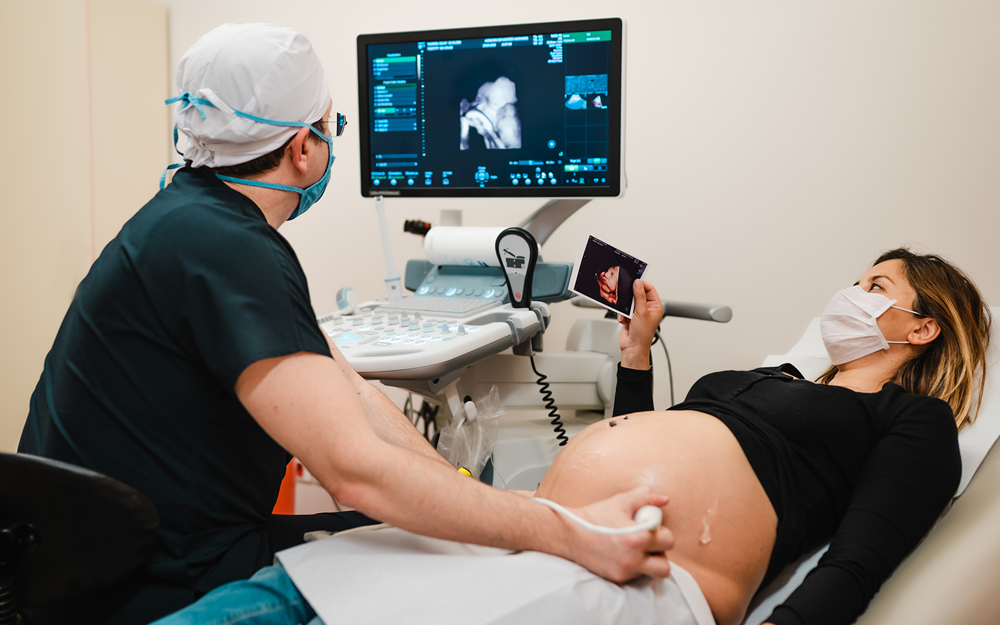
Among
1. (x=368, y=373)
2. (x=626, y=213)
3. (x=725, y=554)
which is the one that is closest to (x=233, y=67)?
(x=368, y=373)

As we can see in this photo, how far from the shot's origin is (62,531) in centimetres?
71

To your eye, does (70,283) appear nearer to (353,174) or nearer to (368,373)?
(353,174)

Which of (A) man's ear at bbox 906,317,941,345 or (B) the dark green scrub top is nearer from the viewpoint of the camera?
(B) the dark green scrub top

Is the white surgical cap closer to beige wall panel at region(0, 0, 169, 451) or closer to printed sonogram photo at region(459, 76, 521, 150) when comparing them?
printed sonogram photo at region(459, 76, 521, 150)

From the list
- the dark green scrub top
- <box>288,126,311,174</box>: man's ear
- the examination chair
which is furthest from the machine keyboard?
the examination chair

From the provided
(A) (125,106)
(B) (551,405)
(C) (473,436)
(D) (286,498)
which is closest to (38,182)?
(A) (125,106)

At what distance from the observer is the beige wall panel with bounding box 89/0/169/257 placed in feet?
8.15

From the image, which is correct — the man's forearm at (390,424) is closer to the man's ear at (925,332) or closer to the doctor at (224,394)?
the doctor at (224,394)

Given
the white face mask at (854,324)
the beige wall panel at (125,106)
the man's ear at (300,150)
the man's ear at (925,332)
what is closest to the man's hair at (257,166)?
the man's ear at (300,150)

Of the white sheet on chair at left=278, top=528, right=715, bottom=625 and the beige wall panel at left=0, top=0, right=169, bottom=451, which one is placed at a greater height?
the beige wall panel at left=0, top=0, right=169, bottom=451

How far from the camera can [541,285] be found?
1.77 m

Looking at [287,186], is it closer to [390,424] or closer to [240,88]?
[240,88]

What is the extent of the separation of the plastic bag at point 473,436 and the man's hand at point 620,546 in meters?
0.74

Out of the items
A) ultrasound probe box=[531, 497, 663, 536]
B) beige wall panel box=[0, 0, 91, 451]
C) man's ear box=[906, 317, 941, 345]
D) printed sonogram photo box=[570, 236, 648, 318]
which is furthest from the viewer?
beige wall panel box=[0, 0, 91, 451]
